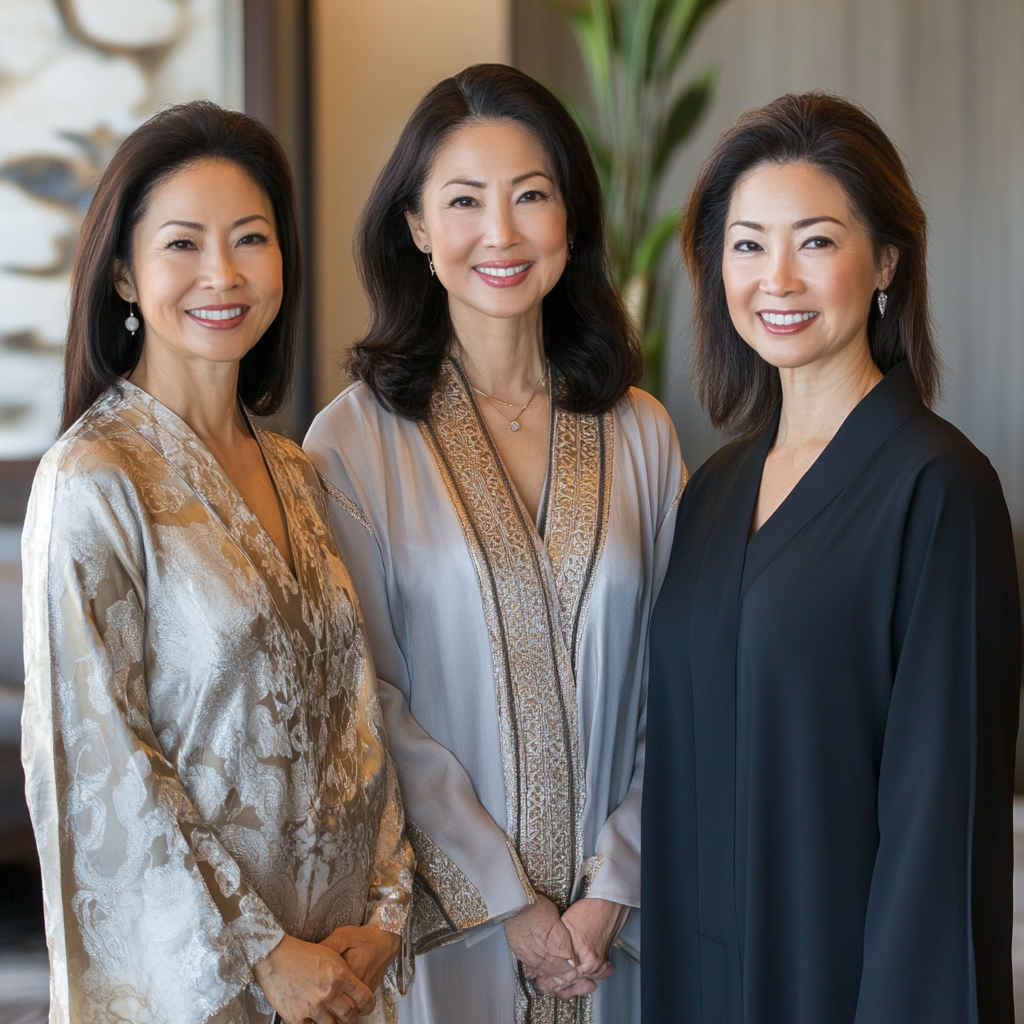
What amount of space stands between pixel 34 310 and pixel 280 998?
107 inches

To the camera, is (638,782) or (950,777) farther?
(638,782)

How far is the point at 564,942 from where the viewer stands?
1672mm

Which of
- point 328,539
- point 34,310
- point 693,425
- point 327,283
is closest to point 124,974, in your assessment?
point 328,539

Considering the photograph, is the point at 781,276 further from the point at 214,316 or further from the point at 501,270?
the point at 214,316

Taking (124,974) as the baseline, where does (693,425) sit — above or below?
above

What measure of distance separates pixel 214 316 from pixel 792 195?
29.3 inches

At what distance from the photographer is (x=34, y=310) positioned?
3.52m

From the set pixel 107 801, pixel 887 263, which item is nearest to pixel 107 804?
pixel 107 801

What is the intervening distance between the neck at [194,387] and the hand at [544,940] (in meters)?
0.77

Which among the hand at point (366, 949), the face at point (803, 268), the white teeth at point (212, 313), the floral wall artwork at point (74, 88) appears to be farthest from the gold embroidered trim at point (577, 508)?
the floral wall artwork at point (74, 88)

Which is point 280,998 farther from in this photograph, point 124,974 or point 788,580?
point 788,580

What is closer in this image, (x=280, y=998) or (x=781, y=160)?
(x=280, y=998)

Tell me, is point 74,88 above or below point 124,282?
above

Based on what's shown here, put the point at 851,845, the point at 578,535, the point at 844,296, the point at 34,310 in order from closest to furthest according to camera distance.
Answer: the point at 851,845 → the point at 844,296 → the point at 578,535 → the point at 34,310
